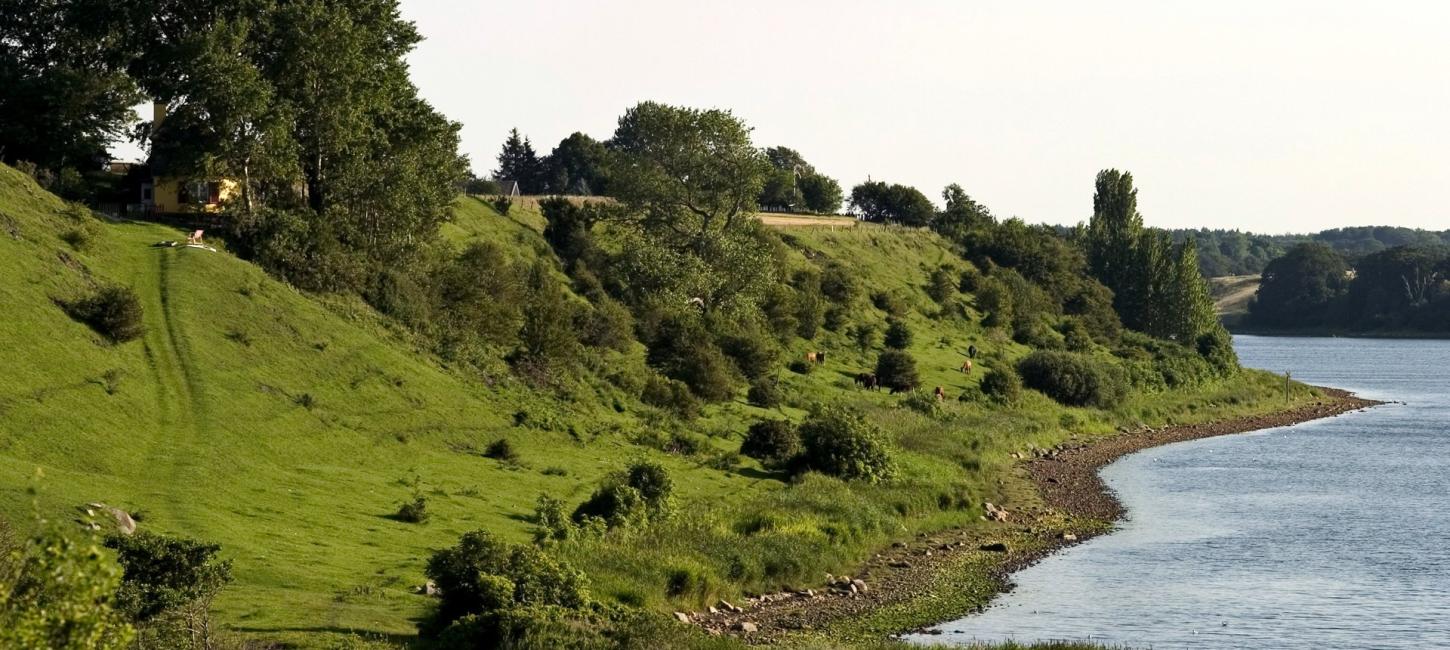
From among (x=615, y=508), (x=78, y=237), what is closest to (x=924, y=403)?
(x=615, y=508)

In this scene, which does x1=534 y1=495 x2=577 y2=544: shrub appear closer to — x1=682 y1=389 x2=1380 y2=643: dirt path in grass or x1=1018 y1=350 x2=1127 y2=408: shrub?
x1=682 y1=389 x2=1380 y2=643: dirt path in grass

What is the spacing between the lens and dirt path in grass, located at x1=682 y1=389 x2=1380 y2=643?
4328 centimetres

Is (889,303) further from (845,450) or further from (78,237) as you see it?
(78,237)

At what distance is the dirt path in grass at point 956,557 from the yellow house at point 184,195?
44.9m

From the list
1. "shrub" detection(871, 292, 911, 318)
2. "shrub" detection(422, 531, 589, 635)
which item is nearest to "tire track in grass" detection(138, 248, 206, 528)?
"shrub" detection(422, 531, 589, 635)

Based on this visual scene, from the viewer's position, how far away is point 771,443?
69.0 meters

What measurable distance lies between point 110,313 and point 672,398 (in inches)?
1242

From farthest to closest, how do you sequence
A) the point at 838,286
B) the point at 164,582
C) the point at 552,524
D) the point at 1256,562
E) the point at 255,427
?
the point at 838,286 → the point at 1256,562 → the point at 255,427 → the point at 552,524 → the point at 164,582

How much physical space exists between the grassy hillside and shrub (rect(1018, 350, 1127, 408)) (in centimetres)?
2521

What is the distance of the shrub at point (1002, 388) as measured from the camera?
10556 cm

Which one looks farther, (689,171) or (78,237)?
(689,171)

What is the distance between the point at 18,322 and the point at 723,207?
6300 centimetres

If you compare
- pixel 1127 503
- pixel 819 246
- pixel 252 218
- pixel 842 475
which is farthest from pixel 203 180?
pixel 819 246

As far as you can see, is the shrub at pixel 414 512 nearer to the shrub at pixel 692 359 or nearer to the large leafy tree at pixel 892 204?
the shrub at pixel 692 359
